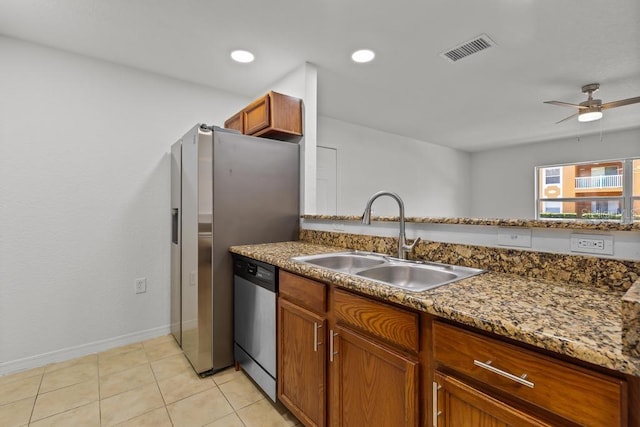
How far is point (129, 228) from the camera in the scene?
95.8 inches

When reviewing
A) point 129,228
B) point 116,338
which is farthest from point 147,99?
point 116,338

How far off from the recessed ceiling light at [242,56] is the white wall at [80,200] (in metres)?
0.69

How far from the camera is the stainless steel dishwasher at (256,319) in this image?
63.8 inches

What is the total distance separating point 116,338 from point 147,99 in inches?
79.0

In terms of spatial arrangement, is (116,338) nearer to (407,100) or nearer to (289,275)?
(289,275)

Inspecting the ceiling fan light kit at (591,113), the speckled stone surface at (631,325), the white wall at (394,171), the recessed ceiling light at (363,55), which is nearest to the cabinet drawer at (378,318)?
the speckled stone surface at (631,325)

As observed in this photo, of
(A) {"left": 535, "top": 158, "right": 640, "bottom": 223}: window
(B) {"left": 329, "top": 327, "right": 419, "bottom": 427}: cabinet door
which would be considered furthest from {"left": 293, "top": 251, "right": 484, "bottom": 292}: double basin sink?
(A) {"left": 535, "top": 158, "right": 640, "bottom": 223}: window

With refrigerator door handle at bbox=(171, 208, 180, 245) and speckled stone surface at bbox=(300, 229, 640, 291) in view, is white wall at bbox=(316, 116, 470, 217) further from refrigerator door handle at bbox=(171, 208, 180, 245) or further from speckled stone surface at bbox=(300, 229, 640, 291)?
speckled stone surface at bbox=(300, 229, 640, 291)

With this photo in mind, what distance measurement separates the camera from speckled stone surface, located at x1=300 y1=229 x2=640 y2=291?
3.19ft

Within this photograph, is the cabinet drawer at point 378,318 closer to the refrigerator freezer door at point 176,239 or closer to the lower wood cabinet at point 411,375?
the lower wood cabinet at point 411,375

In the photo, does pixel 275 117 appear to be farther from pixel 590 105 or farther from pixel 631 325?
pixel 590 105

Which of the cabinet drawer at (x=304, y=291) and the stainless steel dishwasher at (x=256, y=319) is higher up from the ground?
the cabinet drawer at (x=304, y=291)

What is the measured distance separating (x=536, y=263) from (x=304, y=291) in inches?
37.9

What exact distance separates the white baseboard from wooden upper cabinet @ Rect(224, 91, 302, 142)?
1.93m
